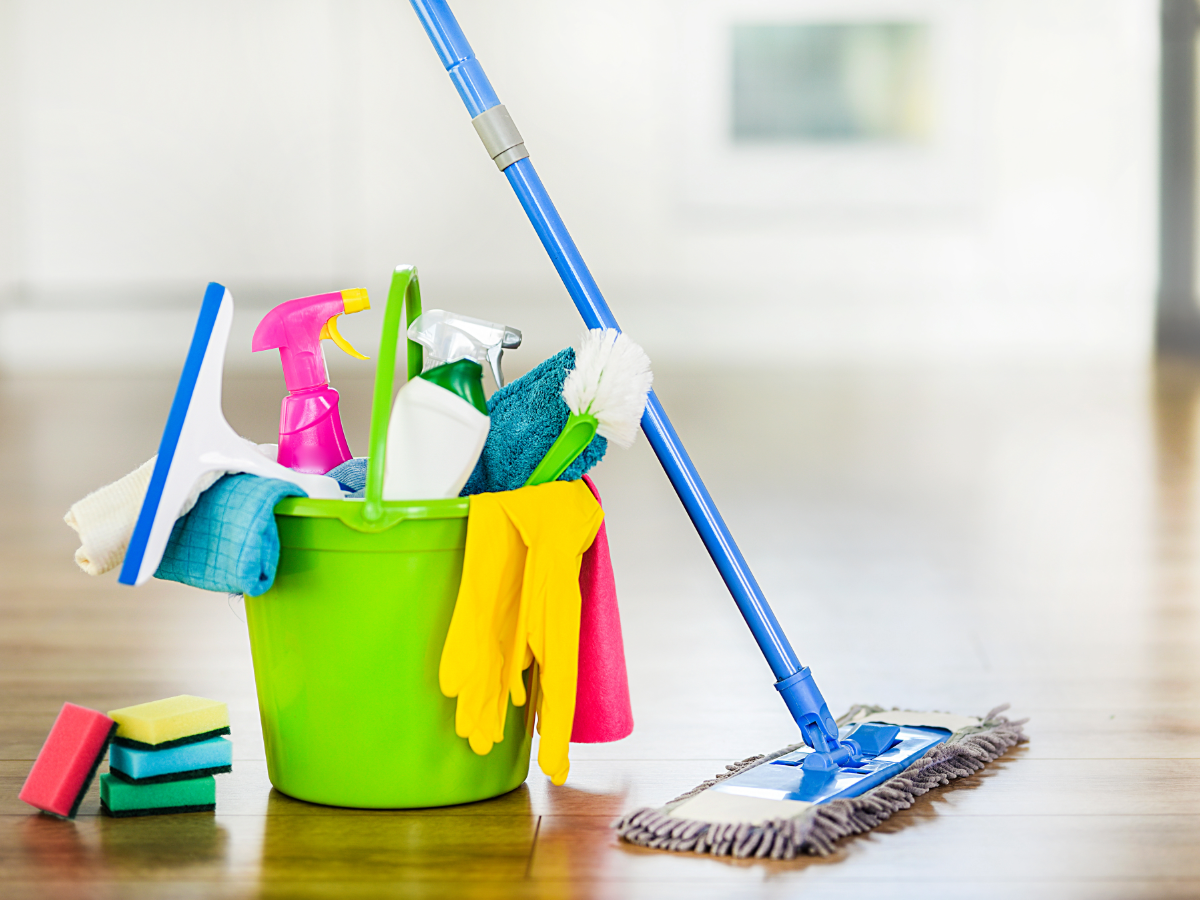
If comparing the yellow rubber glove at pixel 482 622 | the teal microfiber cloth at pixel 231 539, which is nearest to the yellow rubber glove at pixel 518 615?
the yellow rubber glove at pixel 482 622

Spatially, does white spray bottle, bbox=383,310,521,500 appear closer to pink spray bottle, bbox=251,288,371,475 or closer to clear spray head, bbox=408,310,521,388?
clear spray head, bbox=408,310,521,388

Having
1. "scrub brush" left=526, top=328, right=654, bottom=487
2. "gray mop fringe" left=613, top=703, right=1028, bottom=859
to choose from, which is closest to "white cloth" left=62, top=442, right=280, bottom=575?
"scrub brush" left=526, top=328, right=654, bottom=487

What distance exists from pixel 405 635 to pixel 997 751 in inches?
18.0

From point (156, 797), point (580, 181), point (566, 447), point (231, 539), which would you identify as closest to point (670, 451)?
point (566, 447)

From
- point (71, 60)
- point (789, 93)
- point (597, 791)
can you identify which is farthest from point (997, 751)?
point (71, 60)

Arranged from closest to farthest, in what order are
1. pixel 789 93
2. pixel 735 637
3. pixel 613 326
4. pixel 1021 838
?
pixel 1021 838, pixel 613 326, pixel 735 637, pixel 789 93

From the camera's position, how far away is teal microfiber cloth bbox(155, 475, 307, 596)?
799mm

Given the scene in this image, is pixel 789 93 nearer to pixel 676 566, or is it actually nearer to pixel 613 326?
pixel 676 566

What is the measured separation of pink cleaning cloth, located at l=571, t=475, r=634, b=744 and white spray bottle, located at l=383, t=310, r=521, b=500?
0.40 ft

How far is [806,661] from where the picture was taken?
1.25 m

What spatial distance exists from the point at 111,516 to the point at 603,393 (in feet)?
1.06

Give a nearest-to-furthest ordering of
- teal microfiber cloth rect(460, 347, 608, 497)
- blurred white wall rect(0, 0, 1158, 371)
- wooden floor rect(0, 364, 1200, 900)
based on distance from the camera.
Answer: wooden floor rect(0, 364, 1200, 900)
teal microfiber cloth rect(460, 347, 608, 497)
blurred white wall rect(0, 0, 1158, 371)

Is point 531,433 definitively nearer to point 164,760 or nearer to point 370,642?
point 370,642

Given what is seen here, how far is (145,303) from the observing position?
4941mm
